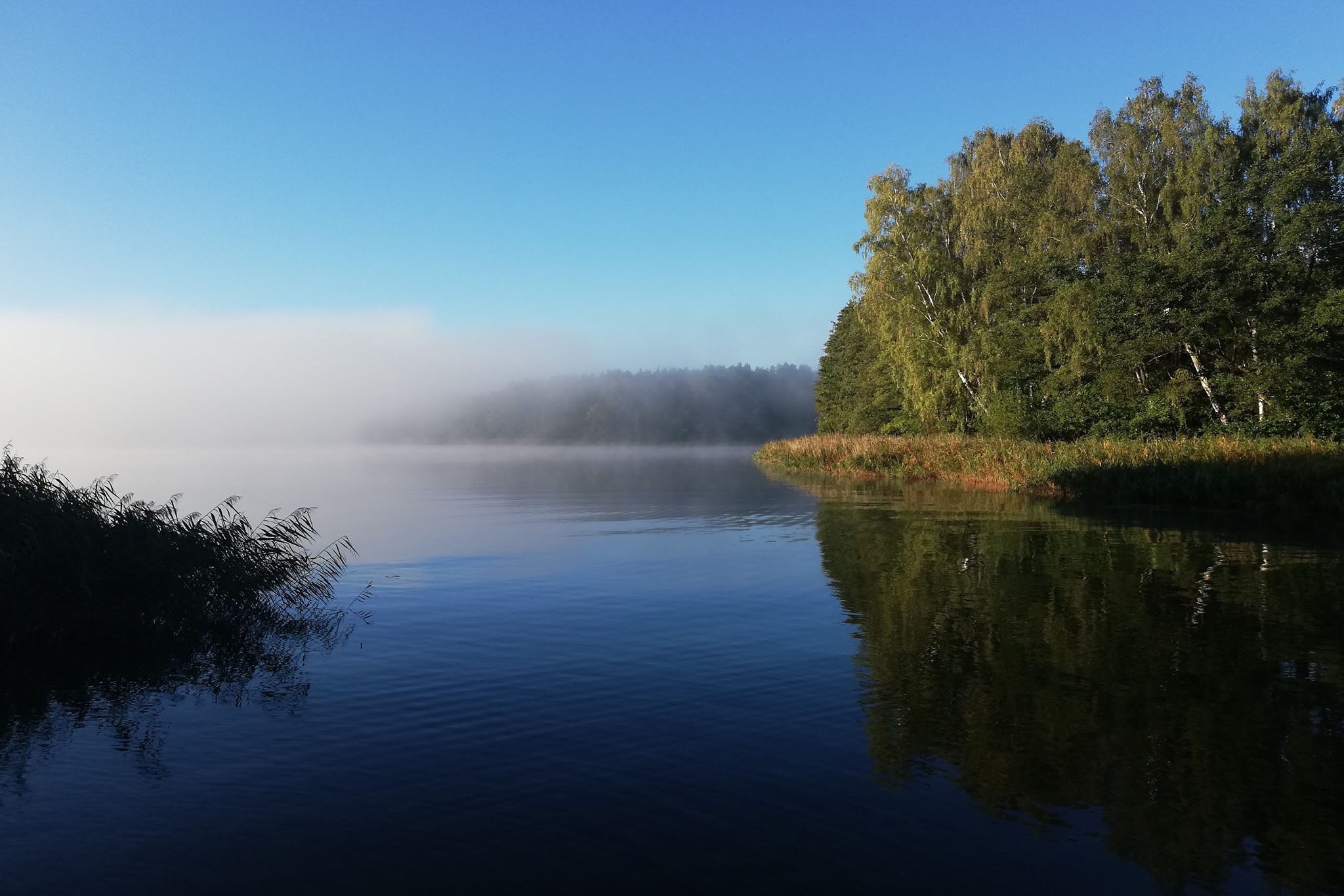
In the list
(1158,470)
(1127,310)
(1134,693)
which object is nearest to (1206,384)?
(1127,310)

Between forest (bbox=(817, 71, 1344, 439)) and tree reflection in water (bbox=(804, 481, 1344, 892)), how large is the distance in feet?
79.2

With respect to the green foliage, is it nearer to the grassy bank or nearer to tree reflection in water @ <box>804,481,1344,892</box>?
the grassy bank

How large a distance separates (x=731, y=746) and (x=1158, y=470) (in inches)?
1190

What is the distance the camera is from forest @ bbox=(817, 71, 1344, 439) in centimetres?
3884

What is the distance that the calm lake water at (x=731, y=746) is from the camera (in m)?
5.95

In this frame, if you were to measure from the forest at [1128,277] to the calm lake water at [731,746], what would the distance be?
2661cm

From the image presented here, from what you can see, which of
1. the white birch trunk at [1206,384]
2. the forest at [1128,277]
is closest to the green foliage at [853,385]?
the forest at [1128,277]

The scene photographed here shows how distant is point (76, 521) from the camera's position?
474 inches

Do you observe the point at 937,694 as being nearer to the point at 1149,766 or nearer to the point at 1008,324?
the point at 1149,766

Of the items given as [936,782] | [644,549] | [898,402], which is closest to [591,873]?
[936,782]

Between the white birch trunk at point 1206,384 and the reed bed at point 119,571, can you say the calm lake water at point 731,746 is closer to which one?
the reed bed at point 119,571

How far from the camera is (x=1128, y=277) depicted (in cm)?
4200

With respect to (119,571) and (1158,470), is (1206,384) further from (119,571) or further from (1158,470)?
(119,571)

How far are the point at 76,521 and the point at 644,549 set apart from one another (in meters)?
12.9
